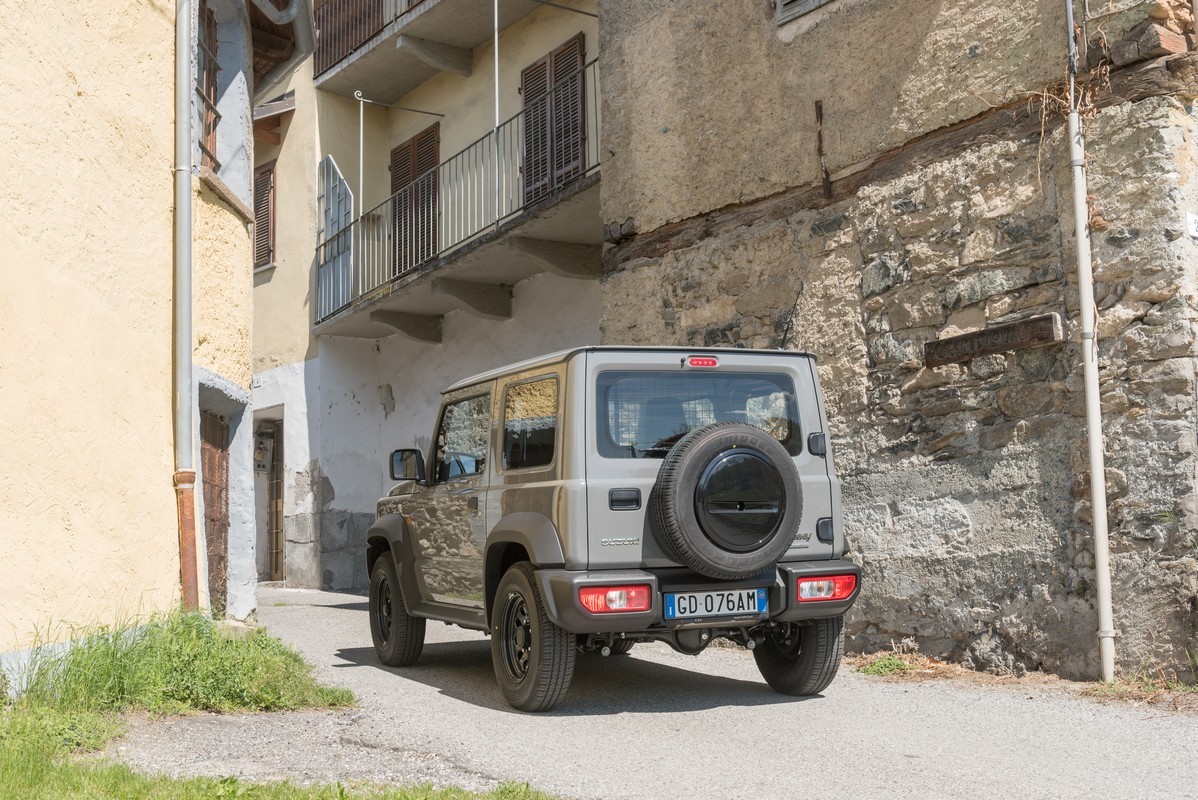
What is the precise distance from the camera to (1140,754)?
5160 mm

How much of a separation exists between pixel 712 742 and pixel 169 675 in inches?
109

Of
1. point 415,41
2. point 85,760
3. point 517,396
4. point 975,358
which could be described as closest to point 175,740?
Answer: point 85,760

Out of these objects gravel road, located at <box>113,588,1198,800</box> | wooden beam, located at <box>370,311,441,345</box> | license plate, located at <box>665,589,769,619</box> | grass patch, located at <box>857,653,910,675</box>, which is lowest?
grass patch, located at <box>857,653,910,675</box>

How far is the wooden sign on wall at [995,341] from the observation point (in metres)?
7.19

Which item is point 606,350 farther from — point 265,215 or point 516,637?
point 265,215

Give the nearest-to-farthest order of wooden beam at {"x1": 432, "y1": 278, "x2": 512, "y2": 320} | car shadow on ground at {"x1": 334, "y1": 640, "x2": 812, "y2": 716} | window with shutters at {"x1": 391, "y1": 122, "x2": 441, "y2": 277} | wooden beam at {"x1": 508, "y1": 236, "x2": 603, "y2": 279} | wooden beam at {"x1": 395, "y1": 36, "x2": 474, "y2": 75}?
car shadow on ground at {"x1": 334, "y1": 640, "x2": 812, "y2": 716} < wooden beam at {"x1": 508, "y1": 236, "x2": 603, "y2": 279} < wooden beam at {"x1": 432, "y1": 278, "x2": 512, "y2": 320} < window with shutters at {"x1": 391, "y1": 122, "x2": 441, "y2": 277} < wooden beam at {"x1": 395, "y1": 36, "x2": 474, "y2": 75}

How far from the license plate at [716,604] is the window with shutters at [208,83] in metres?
5.42

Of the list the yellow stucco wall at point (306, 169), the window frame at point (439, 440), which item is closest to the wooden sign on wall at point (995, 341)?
the window frame at point (439, 440)

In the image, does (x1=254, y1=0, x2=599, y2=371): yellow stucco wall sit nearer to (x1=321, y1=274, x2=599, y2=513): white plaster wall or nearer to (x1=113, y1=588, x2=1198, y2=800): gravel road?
(x1=321, y1=274, x2=599, y2=513): white plaster wall

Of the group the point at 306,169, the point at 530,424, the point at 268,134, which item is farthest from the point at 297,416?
Result: the point at 530,424

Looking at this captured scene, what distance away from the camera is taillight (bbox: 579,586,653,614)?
584 centimetres

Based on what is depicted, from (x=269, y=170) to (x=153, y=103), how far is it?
34.9 feet

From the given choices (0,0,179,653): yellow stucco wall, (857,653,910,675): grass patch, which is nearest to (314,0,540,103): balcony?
(0,0,179,653): yellow stucco wall

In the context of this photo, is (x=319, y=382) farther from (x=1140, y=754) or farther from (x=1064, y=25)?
(x=1140, y=754)
